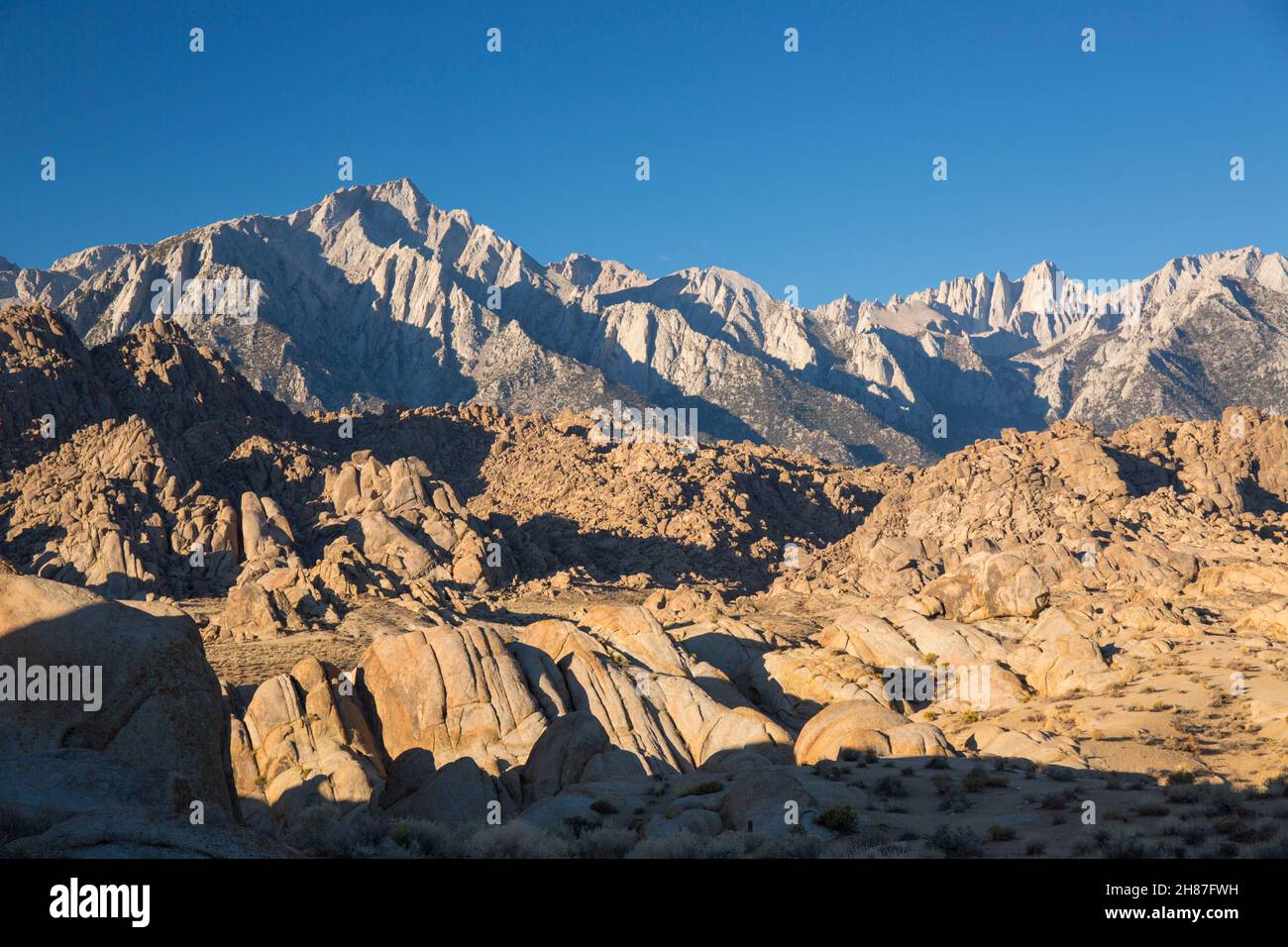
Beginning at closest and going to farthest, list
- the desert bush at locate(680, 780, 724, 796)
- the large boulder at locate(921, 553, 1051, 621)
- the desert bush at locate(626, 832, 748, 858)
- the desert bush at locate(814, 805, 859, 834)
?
1. the desert bush at locate(626, 832, 748, 858)
2. the desert bush at locate(814, 805, 859, 834)
3. the desert bush at locate(680, 780, 724, 796)
4. the large boulder at locate(921, 553, 1051, 621)

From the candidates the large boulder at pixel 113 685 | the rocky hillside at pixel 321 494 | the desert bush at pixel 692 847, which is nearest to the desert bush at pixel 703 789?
the desert bush at pixel 692 847

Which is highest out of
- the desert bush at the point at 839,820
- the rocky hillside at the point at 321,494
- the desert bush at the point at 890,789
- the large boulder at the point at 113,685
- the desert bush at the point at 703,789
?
the rocky hillside at the point at 321,494

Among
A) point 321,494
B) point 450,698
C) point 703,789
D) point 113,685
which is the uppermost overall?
point 321,494

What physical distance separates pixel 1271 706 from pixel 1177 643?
1246 centimetres

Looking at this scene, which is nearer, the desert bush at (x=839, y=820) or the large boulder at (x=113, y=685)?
the large boulder at (x=113, y=685)

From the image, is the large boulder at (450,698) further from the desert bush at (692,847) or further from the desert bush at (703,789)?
the desert bush at (692,847)

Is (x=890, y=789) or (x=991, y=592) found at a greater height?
(x=991, y=592)

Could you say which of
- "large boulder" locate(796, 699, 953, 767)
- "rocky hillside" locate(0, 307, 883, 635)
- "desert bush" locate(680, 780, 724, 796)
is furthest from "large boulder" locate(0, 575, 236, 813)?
"rocky hillside" locate(0, 307, 883, 635)

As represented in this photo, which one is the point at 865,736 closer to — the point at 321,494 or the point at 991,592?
the point at 991,592

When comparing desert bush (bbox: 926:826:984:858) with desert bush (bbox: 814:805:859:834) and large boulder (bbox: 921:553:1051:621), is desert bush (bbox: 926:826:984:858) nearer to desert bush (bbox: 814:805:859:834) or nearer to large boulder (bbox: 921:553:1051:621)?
desert bush (bbox: 814:805:859:834)

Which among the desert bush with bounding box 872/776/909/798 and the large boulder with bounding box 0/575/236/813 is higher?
the large boulder with bounding box 0/575/236/813

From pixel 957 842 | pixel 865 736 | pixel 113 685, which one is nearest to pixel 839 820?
pixel 957 842

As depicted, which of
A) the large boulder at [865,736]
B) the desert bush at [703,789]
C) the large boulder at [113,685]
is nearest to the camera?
the large boulder at [113,685]
